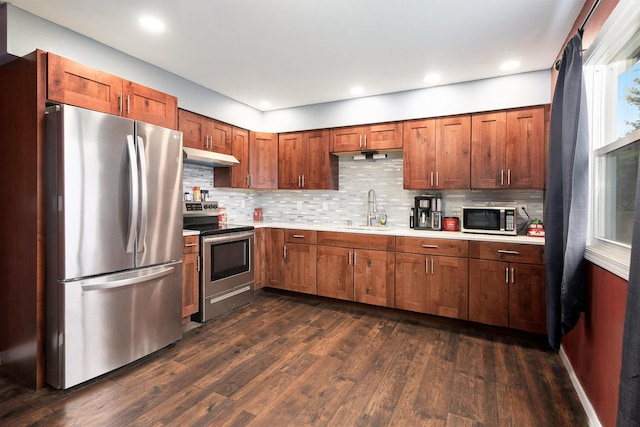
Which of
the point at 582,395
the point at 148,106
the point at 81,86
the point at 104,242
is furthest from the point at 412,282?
the point at 81,86

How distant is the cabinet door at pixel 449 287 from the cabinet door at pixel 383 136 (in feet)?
4.61

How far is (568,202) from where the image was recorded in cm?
191

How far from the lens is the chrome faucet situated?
414 centimetres

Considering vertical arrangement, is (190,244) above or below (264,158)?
below

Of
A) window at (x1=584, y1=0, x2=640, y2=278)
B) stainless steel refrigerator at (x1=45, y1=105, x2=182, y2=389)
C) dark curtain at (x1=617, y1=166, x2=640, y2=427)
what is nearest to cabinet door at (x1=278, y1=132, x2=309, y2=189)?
stainless steel refrigerator at (x1=45, y1=105, x2=182, y2=389)

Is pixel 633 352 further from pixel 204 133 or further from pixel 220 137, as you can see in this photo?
pixel 220 137

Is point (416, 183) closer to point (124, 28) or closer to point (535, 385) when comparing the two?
point (535, 385)

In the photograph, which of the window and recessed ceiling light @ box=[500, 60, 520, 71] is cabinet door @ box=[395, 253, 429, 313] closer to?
the window

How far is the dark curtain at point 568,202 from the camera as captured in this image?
6.07 feet

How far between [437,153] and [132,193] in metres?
2.92

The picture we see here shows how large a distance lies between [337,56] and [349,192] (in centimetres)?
189

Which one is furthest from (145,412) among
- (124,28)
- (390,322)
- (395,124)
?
(395,124)

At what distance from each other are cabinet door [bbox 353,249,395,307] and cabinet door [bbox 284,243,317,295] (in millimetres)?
553

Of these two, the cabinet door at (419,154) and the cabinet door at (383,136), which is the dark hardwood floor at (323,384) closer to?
the cabinet door at (419,154)
